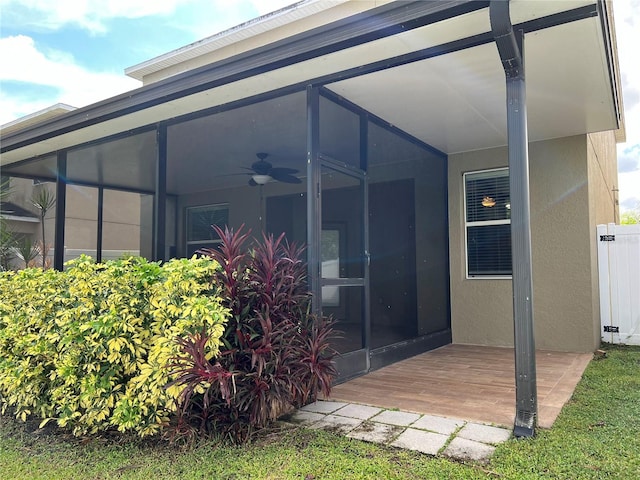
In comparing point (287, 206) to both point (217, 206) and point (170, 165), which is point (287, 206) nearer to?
point (217, 206)

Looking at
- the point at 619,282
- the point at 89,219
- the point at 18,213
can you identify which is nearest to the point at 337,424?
the point at 619,282

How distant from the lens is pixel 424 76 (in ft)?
12.9

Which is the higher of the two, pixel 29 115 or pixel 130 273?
pixel 29 115

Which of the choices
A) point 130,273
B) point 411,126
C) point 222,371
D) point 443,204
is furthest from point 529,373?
point 443,204

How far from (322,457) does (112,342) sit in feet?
4.80

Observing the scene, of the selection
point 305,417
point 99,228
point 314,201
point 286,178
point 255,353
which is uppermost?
point 286,178

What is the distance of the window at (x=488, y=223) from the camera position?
6176mm

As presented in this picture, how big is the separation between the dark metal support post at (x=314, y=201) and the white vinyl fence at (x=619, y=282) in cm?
427

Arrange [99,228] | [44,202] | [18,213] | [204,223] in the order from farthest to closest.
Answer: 1. [204,223]
2. [18,213]
3. [99,228]
4. [44,202]

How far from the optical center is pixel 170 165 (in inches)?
291

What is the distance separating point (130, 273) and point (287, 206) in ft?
19.4

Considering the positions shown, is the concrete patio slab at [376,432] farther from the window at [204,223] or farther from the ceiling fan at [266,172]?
the window at [204,223]

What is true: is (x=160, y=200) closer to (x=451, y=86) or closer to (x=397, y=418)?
(x=451, y=86)

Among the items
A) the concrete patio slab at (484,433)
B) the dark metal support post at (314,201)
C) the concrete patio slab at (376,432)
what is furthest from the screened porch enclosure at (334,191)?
the concrete patio slab at (484,433)
